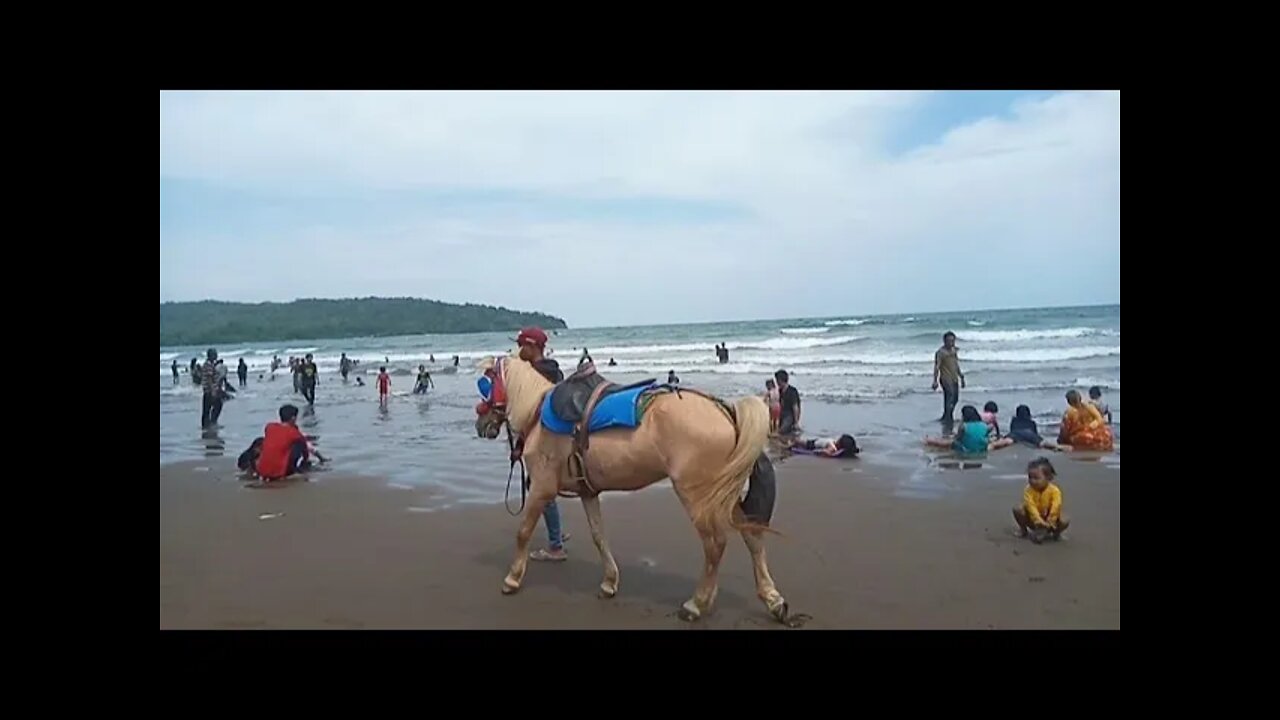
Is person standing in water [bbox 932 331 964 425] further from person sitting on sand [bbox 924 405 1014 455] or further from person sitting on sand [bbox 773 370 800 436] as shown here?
A: person sitting on sand [bbox 773 370 800 436]

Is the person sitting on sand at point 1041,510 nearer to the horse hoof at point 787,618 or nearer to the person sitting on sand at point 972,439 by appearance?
the horse hoof at point 787,618

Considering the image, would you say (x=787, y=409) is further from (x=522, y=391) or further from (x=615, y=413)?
(x=615, y=413)

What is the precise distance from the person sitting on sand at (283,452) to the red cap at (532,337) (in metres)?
4.14

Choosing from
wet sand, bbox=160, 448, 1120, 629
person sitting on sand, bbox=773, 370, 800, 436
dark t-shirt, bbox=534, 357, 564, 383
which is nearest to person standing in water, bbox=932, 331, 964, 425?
person sitting on sand, bbox=773, 370, 800, 436

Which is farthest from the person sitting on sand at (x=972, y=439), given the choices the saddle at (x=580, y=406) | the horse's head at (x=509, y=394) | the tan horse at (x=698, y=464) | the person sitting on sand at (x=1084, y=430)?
the horse's head at (x=509, y=394)

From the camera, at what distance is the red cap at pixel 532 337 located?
15.9 feet

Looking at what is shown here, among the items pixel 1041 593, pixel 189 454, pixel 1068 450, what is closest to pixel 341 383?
pixel 189 454

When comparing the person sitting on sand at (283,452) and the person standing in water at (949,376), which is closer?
the person sitting on sand at (283,452)

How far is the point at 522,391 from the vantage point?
475cm

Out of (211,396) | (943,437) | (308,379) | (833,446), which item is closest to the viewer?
(833,446)

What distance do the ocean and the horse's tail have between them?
3.24m

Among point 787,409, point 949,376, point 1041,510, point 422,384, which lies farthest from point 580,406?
point 422,384

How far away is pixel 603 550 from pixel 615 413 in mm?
909
